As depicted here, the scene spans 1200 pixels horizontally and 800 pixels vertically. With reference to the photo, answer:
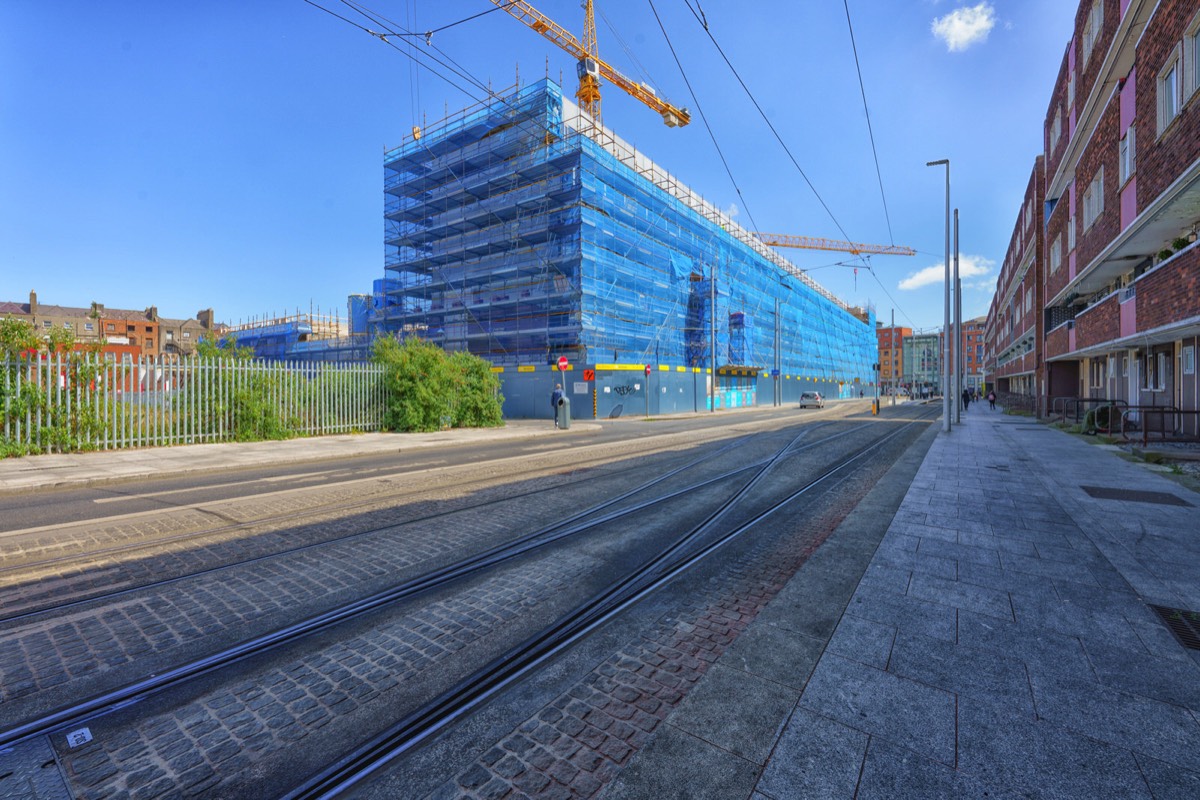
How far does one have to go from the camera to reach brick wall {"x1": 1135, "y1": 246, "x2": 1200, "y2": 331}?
9523mm

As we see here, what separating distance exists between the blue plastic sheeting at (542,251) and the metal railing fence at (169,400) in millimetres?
14430

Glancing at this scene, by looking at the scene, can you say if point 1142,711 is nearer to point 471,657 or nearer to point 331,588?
point 471,657

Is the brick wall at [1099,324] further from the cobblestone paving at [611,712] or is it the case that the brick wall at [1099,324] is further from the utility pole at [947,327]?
the cobblestone paving at [611,712]

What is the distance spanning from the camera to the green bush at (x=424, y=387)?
18.8 metres

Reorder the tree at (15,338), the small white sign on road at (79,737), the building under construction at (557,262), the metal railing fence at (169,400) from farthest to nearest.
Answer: the building under construction at (557,262) → the metal railing fence at (169,400) → the tree at (15,338) → the small white sign on road at (79,737)

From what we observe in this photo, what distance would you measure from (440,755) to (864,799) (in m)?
1.74

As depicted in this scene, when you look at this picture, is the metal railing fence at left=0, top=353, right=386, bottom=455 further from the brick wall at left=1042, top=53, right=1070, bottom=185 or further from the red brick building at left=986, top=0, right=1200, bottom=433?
the brick wall at left=1042, top=53, right=1070, bottom=185

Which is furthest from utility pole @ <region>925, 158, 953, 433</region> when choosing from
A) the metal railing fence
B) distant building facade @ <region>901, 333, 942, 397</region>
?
distant building facade @ <region>901, 333, 942, 397</region>

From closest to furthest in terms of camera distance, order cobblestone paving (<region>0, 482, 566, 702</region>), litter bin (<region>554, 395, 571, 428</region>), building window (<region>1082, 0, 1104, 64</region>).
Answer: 1. cobblestone paving (<region>0, 482, 566, 702</region>)
2. building window (<region>1082, 0, 1104, 64</region>)
3. litter bin (<region>554, 395, 571, 428</region>)

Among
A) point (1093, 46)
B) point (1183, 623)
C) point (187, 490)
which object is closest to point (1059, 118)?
point (1093, 46)

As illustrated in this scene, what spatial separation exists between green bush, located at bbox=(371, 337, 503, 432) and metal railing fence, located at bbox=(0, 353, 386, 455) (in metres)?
0.75

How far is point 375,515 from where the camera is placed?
21.4 ft

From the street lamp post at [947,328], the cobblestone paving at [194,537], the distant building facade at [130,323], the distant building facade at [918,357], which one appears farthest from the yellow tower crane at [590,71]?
the distant building facade at [918,357]

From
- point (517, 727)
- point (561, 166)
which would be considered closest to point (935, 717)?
point (517, 727)
